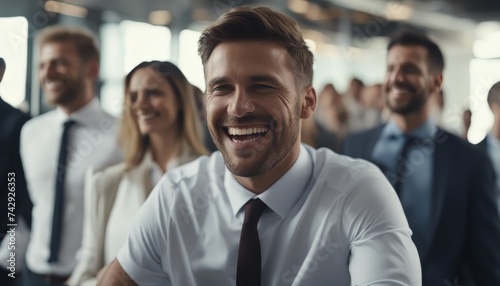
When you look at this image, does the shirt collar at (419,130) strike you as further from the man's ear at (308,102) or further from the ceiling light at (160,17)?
the ceiling light at (160,17)

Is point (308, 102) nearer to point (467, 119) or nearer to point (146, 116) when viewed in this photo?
point (146, 116)

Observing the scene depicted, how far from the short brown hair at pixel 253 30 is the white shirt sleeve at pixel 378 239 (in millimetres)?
293

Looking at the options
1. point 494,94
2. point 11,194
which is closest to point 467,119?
point 494,94

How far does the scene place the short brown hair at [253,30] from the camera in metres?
1.14

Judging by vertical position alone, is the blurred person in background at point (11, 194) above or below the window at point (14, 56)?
below

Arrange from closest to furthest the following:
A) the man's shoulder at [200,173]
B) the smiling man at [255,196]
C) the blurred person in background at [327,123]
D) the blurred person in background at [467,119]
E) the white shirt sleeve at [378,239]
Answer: the white shirt sleeve at [378,239]
the smiling man at [255,196]
the man's shoulder at [200,173]
the blurred person in background at [467,119]
the blurred person in background at [327,123]

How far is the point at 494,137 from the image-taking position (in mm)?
1993

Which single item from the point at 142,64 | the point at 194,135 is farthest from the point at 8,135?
the point at 194,135

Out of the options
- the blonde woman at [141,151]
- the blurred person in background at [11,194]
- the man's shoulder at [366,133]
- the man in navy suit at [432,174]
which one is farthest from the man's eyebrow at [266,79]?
the blurred person in background at [11,194]

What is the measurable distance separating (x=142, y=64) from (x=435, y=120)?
100 centimetres

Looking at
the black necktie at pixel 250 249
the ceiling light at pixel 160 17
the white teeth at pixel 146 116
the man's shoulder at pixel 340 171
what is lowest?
the black necktie at pixel 250 249

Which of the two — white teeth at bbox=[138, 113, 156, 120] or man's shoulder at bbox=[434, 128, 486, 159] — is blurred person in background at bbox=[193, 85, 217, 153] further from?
man's shoulder at bbox=[434, 128, 486, 159]

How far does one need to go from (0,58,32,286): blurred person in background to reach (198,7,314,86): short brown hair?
110 centimetres

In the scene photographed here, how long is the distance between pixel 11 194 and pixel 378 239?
1.40 metres
